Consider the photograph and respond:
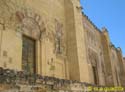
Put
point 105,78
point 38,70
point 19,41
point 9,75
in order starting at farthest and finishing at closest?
point 105,78
point 38,70
point 19,41
point 9,75

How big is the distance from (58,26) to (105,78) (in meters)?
8.39

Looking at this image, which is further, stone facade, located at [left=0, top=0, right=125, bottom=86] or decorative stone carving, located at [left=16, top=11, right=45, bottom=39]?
decorative stone carving, located at [left=16, top=11, right=45, bottom=39]

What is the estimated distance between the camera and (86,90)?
6.39 meters

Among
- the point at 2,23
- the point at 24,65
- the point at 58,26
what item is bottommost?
the point at 24,65

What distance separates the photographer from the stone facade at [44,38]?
7445 millimetres

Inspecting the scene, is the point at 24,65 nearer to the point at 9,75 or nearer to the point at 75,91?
the point at 75,91

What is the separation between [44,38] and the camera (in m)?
9.44

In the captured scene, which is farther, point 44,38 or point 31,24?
point 44,38

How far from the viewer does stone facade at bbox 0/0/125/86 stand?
7.45 meters

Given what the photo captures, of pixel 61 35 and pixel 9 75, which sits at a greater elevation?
pixel 61 35

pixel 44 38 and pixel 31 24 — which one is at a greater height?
pixel 31 24

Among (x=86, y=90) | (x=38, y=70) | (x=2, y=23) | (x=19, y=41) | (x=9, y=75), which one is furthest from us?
(x=38, y=70)

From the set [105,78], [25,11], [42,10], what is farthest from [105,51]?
[25,11]

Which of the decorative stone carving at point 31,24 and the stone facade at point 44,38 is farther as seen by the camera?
the decorative stone carving at point 31,24
